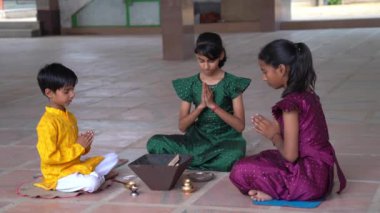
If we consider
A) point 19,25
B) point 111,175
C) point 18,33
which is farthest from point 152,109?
point 19,25

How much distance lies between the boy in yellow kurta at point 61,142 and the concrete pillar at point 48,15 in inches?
530

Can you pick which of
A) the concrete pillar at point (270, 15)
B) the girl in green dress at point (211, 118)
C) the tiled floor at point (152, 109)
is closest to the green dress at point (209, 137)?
the girl in green dress at point (211, 118)

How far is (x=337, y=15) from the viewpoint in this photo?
56.7 feet

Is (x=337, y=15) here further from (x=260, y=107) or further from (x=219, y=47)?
(x=219, y=47)

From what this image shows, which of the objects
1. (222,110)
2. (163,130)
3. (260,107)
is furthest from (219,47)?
(260,107)

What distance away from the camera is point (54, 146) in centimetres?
382

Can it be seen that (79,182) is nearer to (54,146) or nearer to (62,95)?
(54,146)

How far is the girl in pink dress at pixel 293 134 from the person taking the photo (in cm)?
352

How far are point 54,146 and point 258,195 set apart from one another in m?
1.12

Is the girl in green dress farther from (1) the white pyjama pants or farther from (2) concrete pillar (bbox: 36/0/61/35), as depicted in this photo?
(2) concrete pillar (bbox: 36/0/61/35)

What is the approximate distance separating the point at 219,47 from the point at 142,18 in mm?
13019

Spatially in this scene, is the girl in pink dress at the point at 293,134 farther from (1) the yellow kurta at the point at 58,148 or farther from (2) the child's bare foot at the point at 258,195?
(1) the yellow kurta at the point at 58,148

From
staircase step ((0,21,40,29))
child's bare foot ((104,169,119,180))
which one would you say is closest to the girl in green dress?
child's bare foot ((104,169,119,180))

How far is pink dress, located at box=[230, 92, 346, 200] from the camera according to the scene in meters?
3.56
